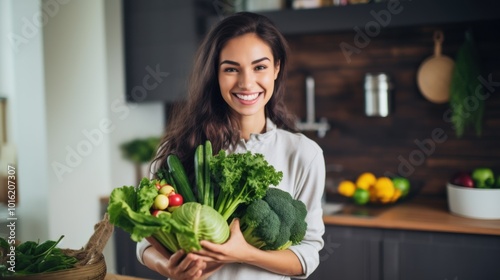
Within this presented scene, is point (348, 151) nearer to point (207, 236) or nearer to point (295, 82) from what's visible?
point (295, 82)

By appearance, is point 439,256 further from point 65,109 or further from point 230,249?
point 65,109

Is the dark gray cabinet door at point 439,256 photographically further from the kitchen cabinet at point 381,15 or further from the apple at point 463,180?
the kitchen cabinet at point 381,15

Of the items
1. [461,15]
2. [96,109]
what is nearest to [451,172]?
[461,15]

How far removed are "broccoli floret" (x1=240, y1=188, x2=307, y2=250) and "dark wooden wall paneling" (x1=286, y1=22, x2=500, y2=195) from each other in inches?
67.9

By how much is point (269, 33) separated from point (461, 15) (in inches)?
54.9

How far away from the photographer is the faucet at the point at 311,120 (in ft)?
9.63

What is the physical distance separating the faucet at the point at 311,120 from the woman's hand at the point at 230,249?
191 cm

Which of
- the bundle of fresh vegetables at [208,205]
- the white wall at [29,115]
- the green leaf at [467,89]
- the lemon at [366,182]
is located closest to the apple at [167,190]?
the bundle of fresh vegetables at [208,205]

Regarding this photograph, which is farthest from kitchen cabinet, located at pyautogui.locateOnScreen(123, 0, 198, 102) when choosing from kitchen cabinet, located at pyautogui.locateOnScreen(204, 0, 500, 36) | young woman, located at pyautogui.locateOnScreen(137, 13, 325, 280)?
young woman, located at pyautogui.locateOnScreen(137, 13, 325, 280)

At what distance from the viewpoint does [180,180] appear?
115 cm

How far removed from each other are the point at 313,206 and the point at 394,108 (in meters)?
1.67

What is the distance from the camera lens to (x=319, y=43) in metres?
2.94

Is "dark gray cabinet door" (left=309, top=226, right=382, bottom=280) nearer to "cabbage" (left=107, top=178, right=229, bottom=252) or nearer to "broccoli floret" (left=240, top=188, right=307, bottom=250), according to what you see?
"broccoli floret" (left=240, top=188, right=307, bottom=250)

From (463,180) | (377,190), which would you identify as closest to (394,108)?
(377,190)
